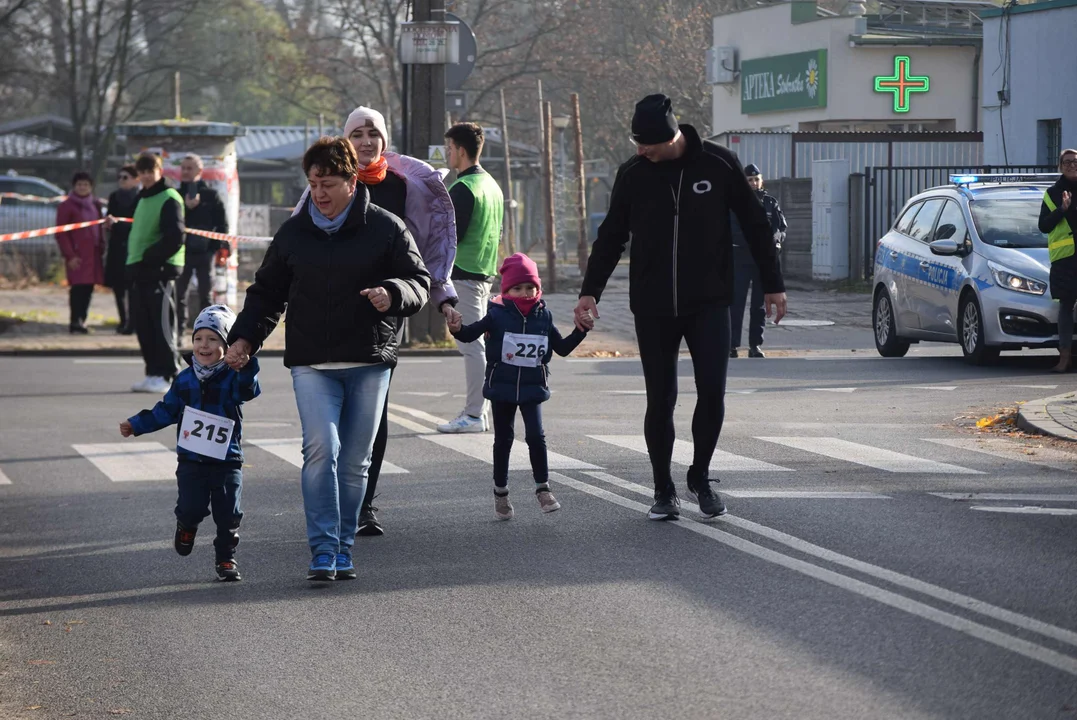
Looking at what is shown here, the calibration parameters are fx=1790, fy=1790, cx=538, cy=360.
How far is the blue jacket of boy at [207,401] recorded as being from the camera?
273 inches

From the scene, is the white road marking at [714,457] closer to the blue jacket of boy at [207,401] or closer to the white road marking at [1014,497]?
the white road marking at [1014,497]

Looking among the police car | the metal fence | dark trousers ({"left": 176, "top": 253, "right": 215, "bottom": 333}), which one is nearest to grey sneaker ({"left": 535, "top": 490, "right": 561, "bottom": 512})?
the police car

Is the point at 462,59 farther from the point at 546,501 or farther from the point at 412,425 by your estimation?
the point at 546,501

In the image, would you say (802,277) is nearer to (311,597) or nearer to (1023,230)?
(1023,230)

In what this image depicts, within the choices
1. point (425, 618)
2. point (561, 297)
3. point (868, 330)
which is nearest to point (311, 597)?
point (425, 618)

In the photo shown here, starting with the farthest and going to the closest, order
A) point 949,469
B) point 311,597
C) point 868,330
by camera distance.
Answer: point 868,330 → point 949,469 → point 311,597

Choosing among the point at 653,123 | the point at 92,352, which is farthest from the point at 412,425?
the point at 92,352

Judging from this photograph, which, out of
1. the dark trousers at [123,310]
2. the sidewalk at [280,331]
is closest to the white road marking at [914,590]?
the sidewalk at [280,331]

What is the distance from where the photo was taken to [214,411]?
6.93 meters

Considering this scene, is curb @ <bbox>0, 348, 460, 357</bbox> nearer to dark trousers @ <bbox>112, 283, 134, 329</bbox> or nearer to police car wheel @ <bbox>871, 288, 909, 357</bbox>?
dark trousers @ <bbox>112, 283, 134, 329</bbox>

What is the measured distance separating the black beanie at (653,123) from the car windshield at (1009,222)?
9.05 m

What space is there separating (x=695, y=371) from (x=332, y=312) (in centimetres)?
204

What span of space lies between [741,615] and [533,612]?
734 mm

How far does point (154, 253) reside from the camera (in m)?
14.6
